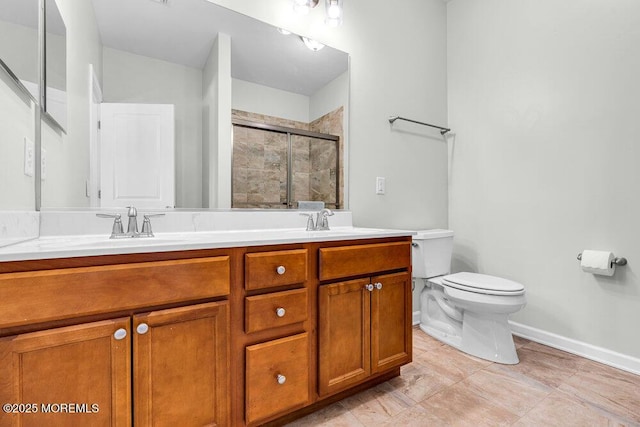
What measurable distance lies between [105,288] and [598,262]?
2351 millimetres

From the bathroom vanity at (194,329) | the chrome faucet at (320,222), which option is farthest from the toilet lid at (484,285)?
the chrome faucet at (320,222)

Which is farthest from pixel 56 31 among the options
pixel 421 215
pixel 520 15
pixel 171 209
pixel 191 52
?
pixel 520 15

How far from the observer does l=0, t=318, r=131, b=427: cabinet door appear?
2.44 ft

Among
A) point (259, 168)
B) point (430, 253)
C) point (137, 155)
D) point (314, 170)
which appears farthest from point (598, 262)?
point (137, 155)

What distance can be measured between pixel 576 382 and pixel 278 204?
1834mm

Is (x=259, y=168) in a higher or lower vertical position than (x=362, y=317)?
higher

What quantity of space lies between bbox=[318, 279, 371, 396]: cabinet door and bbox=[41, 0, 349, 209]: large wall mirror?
0.69 m

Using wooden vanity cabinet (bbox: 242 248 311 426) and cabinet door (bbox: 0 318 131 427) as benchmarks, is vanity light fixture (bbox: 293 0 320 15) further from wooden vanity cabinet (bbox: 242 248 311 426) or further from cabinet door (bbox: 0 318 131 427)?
cabinet door (bbox: 0 318 131 427)

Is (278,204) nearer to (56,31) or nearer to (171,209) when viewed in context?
(171,209)

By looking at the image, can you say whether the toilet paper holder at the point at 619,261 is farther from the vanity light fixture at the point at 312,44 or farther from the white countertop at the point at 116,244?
the vanity light fixture at the point at 312,44

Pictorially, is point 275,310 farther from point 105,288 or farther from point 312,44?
point 312,44

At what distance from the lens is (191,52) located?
1.52 m

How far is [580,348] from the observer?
1877mm

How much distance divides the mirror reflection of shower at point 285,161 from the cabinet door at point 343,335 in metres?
0.68
